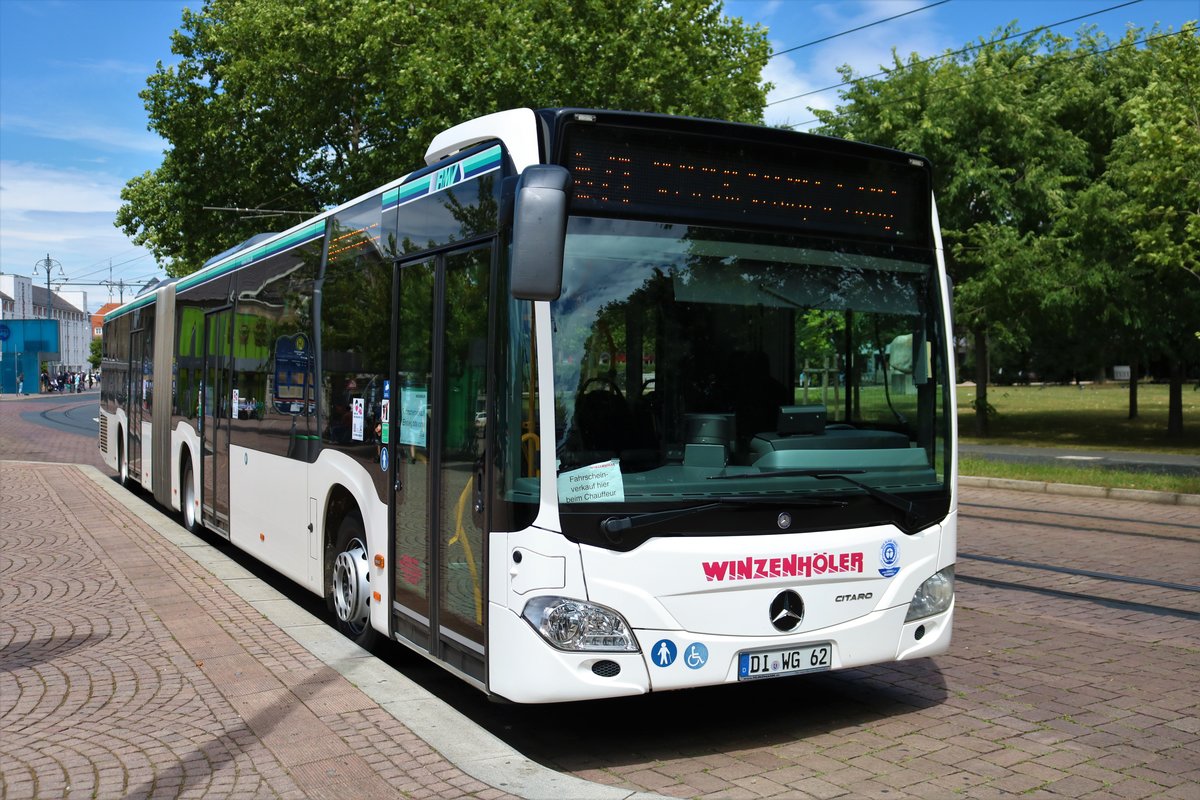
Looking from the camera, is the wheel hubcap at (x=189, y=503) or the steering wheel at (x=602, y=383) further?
the wheel hubcap at (x=189, y=503)

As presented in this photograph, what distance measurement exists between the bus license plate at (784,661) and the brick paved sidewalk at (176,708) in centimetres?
122

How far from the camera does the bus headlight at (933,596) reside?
5.63 meters

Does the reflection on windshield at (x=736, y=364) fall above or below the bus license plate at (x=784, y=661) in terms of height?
above

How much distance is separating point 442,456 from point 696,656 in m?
1.59

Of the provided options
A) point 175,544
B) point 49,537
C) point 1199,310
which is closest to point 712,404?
point 175,544

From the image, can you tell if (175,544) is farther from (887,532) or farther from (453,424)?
(887,532)

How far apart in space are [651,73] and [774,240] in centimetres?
2036

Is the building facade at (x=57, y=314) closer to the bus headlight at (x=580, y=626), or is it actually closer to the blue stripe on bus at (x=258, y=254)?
the blue stripe on bus at (x=258, y=254)

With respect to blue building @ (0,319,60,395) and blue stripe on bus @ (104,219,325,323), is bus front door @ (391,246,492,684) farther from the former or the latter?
blue building @ (0,319,60,395)

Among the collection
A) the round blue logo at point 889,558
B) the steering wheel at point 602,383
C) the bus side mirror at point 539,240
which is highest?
the bus side mirror at point 539,240

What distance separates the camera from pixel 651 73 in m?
24.9

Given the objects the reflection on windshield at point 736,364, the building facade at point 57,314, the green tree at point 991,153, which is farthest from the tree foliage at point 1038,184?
the building facade at point 57,314

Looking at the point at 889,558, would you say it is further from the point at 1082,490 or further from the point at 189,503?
the point at 1082,490

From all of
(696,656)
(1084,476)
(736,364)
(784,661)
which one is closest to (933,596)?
(784,661)
